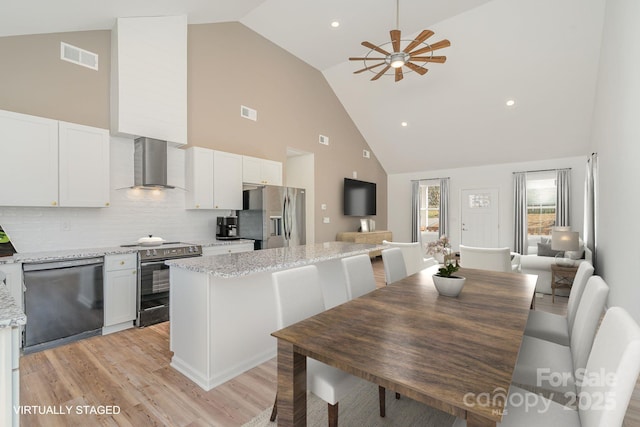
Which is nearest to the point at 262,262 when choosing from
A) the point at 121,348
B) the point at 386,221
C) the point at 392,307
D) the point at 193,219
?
the point at 392,307

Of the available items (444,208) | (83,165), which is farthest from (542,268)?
(83,165)

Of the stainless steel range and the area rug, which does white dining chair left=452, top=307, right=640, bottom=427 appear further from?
the stainless steel range

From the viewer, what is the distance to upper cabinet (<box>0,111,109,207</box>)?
9.36 feet

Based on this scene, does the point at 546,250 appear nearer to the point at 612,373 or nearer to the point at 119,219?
the point at 612,373

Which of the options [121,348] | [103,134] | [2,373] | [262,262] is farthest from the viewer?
[103,134]

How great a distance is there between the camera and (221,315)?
7.30 ft

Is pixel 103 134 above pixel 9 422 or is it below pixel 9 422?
above

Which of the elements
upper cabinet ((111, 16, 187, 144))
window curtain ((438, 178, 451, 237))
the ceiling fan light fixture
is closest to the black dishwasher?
upper cabinet ((111, 16, 187, 144))

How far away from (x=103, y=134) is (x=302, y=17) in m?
3.49

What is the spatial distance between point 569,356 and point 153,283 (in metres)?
3.83

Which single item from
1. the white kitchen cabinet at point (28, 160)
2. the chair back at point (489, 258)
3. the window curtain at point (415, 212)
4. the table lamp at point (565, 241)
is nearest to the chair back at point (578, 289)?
the chair back at point (489, 258)

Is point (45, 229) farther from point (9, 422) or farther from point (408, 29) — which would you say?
point (408, 29)

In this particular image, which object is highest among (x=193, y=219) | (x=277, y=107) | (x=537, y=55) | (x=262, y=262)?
(x=537, y=55)

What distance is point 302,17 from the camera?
4.86m
